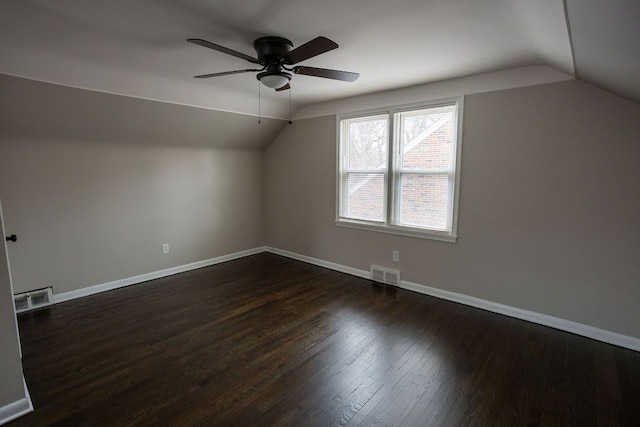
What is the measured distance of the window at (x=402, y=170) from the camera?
340 centimetres

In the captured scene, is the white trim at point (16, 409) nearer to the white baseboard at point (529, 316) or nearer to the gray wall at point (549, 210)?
the white baseboard at point (529, 316)

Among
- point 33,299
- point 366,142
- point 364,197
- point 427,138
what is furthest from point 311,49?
point 33,299

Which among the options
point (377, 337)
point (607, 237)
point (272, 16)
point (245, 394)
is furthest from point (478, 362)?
point (272, 16)

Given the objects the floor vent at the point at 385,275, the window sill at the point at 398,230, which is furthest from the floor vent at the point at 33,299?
the floor vent at the point at 385,275

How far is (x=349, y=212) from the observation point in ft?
14.4

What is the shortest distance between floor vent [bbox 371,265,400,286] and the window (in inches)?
20.0

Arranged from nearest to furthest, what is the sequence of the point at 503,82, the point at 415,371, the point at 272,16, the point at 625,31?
the point at 625,31 → the point at 272,16 → the point at 415,371 → the point at 503,82

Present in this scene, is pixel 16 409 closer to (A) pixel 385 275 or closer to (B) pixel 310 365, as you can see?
(B) pixel 310 365

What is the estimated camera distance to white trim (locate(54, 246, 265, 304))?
347 cm

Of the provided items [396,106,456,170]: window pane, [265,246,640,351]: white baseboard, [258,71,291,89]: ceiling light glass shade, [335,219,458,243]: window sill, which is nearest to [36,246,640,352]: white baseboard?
[265,246,640,351]: white baseboard

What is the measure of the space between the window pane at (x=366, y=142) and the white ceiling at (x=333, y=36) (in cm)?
85

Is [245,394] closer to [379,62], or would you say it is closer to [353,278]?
[353,278]

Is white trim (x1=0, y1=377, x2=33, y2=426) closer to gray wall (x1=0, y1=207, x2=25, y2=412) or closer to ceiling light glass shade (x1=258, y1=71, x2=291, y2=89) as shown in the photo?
gray wall (x1=0, y1=207, x2=25, y2=412)

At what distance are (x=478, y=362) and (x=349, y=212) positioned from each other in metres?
2.46
